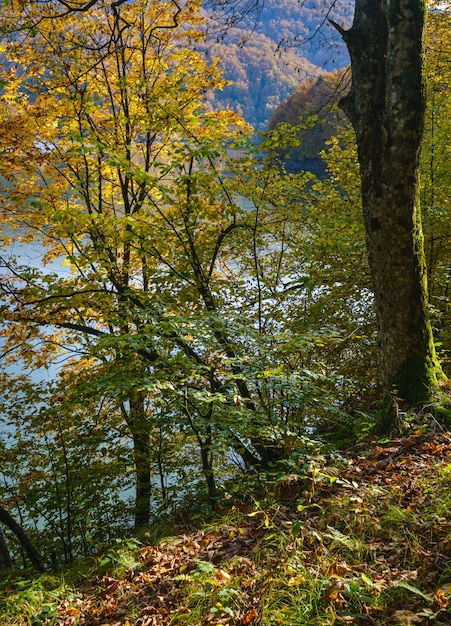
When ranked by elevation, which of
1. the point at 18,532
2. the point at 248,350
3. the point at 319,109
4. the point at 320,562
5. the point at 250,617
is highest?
the point at 319,109

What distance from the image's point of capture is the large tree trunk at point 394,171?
12.2 ft

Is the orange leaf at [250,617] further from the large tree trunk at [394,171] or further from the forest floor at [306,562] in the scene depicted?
the large tree trunk at [394,171]

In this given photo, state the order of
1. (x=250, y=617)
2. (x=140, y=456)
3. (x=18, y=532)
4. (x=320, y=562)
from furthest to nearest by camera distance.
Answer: (x=140, y=456)
(x=18, y=532)
(x=320, y=562)
(x=250, y=617)

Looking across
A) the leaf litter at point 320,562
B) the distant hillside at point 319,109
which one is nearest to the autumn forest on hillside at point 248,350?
the leaf litter at point 320,562

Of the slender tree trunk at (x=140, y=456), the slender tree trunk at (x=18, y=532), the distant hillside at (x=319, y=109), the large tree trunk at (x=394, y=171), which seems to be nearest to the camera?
the large tree trunk at (x=394, y=171)

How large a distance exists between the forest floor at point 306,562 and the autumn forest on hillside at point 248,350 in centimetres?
1

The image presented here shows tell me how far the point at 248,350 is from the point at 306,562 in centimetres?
294

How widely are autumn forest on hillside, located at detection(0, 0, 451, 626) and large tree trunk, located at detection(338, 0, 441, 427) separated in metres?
→ 0.02

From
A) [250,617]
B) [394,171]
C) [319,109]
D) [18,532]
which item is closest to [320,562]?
[250,617]

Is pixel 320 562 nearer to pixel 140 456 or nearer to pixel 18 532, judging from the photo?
pixel 18 532

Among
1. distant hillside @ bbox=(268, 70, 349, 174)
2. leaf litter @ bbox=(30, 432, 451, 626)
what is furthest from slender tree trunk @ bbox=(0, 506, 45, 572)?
distant hillside @ bbox=(268, 70, 349, 174)

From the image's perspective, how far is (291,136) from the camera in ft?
18.6

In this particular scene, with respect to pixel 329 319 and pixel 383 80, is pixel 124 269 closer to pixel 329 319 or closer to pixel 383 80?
pixel 329 319

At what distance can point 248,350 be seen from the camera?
17.5 ft
